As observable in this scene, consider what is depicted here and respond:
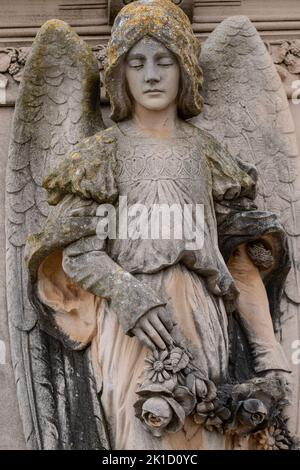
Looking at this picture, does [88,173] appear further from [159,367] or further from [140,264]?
[159,367]

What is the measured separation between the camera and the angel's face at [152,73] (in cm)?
754

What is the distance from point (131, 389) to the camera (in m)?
7.20

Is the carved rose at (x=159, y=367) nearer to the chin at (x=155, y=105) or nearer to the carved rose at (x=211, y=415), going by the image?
the carved rose at (x=211, y=415)

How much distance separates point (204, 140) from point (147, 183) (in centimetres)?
41

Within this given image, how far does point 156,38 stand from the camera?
24.7ft

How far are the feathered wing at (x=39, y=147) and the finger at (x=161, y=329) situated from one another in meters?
0.59

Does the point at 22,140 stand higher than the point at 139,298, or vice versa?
the point at 22,140

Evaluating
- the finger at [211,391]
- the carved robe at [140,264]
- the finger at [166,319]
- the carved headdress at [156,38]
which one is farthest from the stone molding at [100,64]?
the finger at [211,391]

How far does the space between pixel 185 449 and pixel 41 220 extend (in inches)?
A: 54.2

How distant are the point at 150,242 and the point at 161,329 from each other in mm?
428

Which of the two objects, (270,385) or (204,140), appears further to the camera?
(204,140)

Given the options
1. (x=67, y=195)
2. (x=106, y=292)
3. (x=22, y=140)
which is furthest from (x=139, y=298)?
(x=22, y=140)
